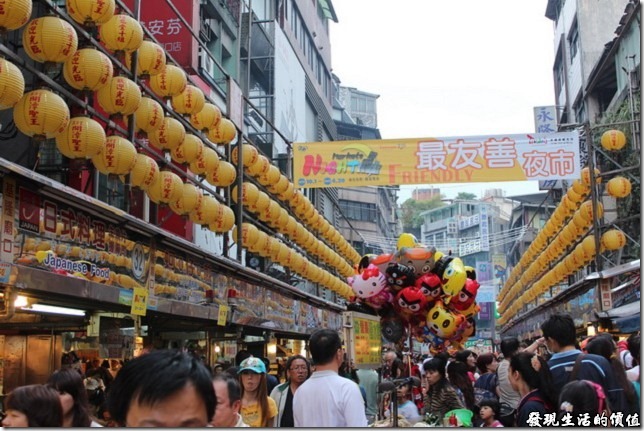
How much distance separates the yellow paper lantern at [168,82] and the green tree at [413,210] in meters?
87.0

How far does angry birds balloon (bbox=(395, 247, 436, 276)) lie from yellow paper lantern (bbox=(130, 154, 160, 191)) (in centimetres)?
468

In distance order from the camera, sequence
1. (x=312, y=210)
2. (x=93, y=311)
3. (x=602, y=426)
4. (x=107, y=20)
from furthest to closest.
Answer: (x=312, y=210), (x=93, y=311), (x=107, y=20), (x=602, y=426)

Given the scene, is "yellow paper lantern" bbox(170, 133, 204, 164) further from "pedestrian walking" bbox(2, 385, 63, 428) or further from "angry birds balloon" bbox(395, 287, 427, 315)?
"pedestrian walking" bbox(2, 385, 63, 428)

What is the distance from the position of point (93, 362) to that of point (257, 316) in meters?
4.51

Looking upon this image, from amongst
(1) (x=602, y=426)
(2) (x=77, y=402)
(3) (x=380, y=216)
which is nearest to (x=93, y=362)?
(2) (x=77, y=402)

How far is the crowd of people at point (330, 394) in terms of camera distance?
2631 millimetres

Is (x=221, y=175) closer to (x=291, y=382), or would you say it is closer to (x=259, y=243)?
(x=259, y=243)

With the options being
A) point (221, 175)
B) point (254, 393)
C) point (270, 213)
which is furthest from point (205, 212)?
point (254, 393)

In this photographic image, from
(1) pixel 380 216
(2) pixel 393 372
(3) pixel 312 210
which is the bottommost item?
(2) pixel 393 372

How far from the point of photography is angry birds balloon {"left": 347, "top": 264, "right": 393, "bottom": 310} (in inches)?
504

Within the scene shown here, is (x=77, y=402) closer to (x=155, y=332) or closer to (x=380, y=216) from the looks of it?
(x=155, y=332)

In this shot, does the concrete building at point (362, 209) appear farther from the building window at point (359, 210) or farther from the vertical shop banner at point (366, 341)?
the vertical shop banner at point (366, 341)

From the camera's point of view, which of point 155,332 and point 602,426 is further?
point 155,332

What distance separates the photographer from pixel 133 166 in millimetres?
10547
